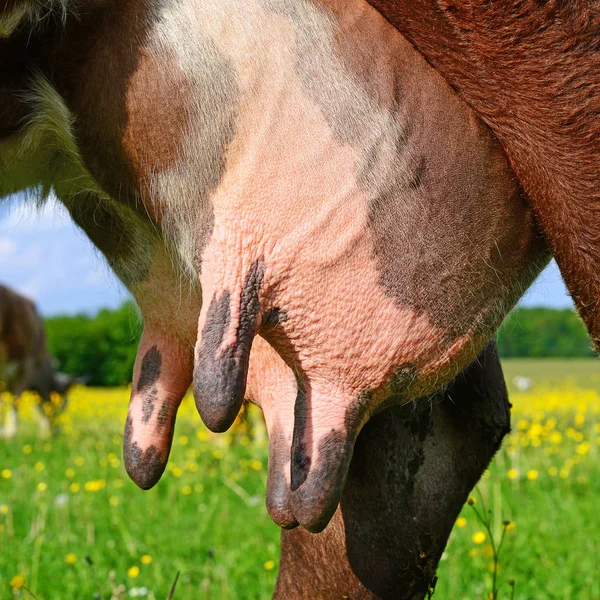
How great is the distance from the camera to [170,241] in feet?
4.56

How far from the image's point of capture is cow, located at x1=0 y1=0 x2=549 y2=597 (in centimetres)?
125

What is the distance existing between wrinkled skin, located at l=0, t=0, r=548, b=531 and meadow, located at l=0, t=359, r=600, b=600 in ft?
1.73

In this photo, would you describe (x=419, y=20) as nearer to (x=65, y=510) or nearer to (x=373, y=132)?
(x=373, y=132)

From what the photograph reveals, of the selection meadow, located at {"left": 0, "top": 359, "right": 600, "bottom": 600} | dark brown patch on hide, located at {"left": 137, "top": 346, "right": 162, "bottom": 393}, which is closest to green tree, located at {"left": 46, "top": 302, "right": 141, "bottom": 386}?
meadow, located at {"left": 0, "top": 359, "right": 600, "bottom": 600}

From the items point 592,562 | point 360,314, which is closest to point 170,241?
point 360,314

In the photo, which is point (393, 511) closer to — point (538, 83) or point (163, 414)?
point (163, 414)

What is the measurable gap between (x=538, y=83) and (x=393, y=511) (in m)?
0.88

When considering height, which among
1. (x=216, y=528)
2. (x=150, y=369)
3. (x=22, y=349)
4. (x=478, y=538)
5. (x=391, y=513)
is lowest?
(x=22, y=349)

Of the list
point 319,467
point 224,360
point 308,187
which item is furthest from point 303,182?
point 319,467

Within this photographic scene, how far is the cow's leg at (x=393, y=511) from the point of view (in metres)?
1.64

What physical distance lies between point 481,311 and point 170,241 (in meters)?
0.54

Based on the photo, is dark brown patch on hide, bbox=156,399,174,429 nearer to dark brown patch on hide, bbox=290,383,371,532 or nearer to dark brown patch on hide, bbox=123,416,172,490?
dark brown patch on hide, bbox=123,416,172,490

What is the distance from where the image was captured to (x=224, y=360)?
123 centimetres

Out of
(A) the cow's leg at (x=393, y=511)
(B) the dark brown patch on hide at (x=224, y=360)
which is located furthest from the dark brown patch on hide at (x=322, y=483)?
(A) the cow's leg at (x=393, y=511)
